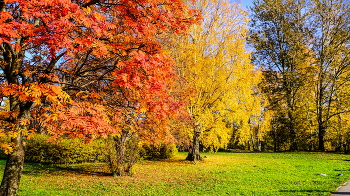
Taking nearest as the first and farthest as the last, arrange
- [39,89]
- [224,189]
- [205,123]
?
[39,89] → [224,189] → [205,123]

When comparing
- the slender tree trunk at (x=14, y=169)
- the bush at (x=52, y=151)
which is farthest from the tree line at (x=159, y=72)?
the bush at (x=52, y=151)

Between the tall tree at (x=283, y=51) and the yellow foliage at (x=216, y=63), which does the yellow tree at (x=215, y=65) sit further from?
the tall tree at (x=283, y=51)

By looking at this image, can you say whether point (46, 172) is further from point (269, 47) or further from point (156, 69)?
point (269, 47)

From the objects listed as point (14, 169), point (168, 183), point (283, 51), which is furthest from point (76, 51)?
point (283, 51)

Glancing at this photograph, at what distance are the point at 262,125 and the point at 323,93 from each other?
922cm

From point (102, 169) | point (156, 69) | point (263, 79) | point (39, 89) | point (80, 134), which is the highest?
point (263, 79)

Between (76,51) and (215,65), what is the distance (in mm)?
11140

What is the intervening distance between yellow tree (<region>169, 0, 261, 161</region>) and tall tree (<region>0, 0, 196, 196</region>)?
859cm

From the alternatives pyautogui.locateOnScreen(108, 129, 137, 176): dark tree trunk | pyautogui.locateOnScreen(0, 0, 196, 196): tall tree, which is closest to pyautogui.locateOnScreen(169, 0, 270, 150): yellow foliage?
pyautogui.locateOnScreen(108, 129, 137, 176): dark tree trunk

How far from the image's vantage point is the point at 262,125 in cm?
2975

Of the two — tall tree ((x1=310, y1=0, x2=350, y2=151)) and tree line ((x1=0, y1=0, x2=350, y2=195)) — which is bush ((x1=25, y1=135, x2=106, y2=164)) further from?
tall tree ((x1=310, y1=0, x2=350, y2=151))

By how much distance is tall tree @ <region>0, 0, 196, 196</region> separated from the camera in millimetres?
3965

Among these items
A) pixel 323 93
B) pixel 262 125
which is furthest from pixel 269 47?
pixel 262 125

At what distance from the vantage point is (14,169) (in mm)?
5305
